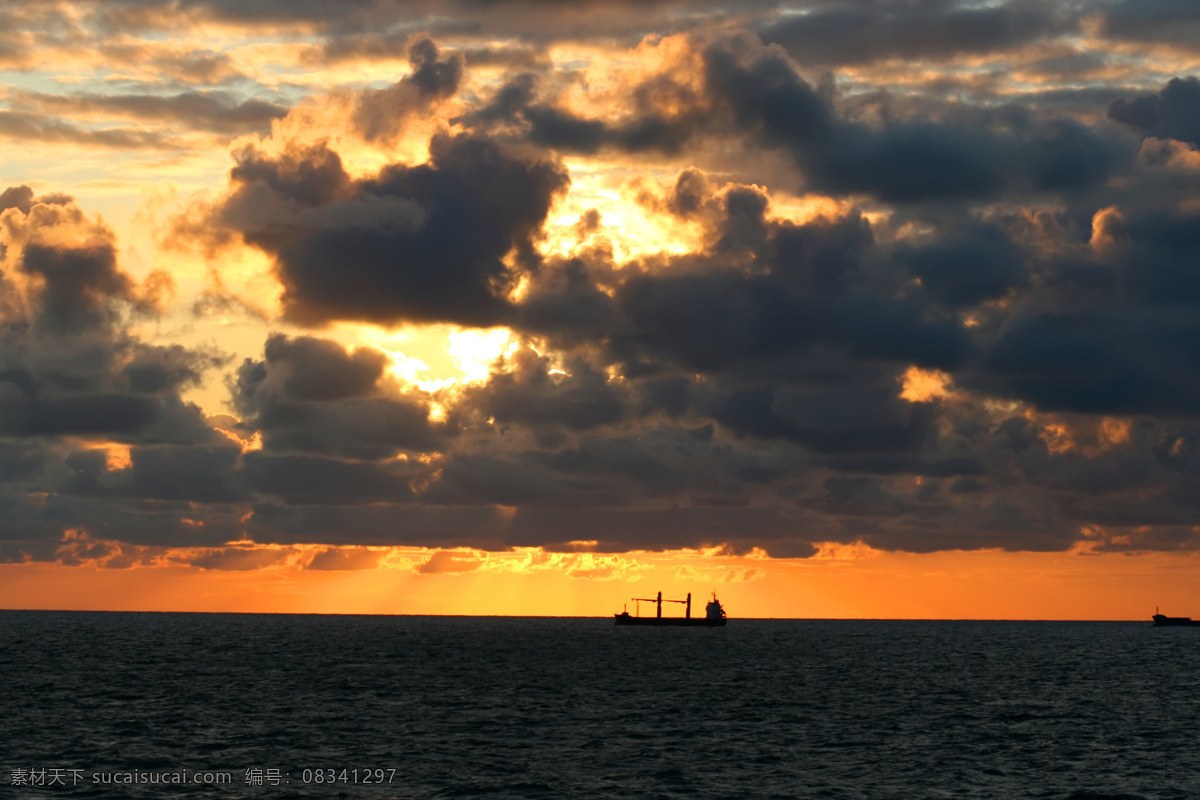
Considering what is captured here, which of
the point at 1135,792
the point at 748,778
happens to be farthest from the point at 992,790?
the point at 748,778

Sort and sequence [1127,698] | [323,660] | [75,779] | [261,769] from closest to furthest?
[75,779], [261,769], [1127,698], [323,660]

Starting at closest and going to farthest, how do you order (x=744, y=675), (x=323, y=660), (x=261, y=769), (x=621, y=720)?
(x=261, y=769) → (x=621, y=720) → (x=744, y=675) → (x=323, y=660)

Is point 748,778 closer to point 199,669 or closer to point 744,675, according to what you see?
point 744,675

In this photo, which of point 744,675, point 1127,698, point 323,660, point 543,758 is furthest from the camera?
point 323,660

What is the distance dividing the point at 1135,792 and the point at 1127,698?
212 feet

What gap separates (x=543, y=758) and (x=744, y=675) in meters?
80.9

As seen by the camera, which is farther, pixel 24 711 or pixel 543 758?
pixel 24 711

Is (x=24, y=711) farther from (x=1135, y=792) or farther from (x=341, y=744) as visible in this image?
(x=1135, y=792)

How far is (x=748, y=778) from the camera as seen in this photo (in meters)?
70.2

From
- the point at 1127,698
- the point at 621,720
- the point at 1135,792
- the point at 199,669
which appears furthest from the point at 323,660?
the point at 1135,792

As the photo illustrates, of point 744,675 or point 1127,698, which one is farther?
point 744,675

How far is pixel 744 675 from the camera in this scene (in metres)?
154

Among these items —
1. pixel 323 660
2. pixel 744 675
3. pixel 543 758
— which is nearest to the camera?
pixel 543 758

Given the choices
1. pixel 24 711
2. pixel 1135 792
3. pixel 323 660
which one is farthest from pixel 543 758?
pixel 323 660
